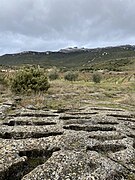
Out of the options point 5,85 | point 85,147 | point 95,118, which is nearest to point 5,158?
point 85,147

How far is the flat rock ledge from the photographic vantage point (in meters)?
9.27

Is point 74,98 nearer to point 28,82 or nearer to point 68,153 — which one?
point 28,82

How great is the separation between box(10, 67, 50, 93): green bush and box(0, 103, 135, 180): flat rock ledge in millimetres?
17759

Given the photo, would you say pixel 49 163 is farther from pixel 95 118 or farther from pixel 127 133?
pixel 95 118

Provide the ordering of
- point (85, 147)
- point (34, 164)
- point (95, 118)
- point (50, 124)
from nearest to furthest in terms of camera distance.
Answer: point (34, 164), point (85, 147), point (50, 124), point (95, 118)

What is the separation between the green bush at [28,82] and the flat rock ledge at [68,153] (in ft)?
58.3

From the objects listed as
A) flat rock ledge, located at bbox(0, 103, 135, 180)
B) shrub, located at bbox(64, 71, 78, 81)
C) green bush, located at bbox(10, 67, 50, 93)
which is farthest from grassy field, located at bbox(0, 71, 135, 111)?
shrub, located at bbox(64, 71, 78, 81)

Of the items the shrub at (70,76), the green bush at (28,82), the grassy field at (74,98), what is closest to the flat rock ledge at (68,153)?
the grassy field at (74,98)

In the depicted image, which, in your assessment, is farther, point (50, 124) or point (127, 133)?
point (50, 124)

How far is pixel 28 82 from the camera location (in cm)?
3509

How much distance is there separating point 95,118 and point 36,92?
16.9 meters

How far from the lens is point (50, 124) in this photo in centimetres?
1708

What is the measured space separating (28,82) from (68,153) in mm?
25181

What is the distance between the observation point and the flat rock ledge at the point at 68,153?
9.27 metres
